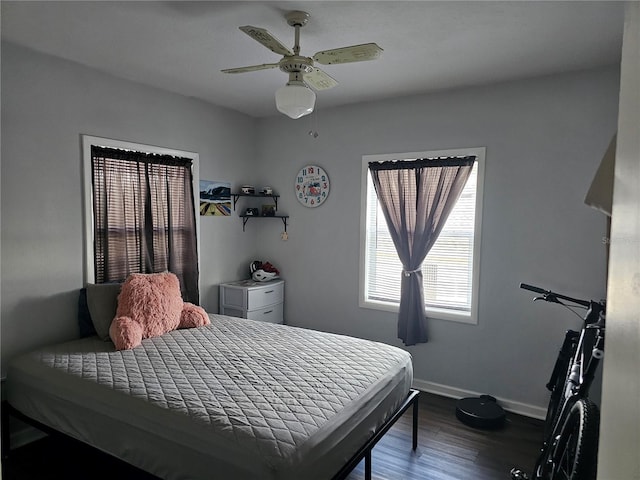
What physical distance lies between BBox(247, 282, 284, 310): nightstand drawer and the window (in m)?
0.53

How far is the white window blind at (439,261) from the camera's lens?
3588 millimetres

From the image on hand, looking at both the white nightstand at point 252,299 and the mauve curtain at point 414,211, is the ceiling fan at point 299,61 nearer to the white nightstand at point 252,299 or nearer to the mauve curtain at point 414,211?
the mauve curtain at point 414,211

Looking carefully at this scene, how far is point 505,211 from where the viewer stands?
336cm

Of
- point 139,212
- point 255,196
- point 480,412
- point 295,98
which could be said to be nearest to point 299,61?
point 295,98

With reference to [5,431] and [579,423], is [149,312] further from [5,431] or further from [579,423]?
[579,423]

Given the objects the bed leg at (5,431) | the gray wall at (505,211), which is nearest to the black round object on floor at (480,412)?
the gray wall at (505,211)

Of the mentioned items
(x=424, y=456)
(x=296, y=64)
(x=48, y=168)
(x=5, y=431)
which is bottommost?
(x=424, y=456)

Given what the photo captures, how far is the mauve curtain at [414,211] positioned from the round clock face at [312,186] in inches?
23.8

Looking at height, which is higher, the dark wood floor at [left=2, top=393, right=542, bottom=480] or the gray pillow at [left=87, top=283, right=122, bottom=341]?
the gray pillow at [left=87, top=283, right=122, bottom=341]

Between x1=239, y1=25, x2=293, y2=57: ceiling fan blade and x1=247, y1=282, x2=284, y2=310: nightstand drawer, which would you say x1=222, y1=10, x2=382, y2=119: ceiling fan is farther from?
x1=247, y1=282, x2=284, y2=310: nightstand drawer

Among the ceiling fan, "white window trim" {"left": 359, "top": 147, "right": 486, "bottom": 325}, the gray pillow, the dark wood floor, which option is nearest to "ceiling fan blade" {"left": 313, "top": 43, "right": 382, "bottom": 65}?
the ceiling fan

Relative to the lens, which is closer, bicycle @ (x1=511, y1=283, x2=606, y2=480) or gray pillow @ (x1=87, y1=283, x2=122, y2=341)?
bicycle @ (x1=511, y1=283, x2=606, y2=480)

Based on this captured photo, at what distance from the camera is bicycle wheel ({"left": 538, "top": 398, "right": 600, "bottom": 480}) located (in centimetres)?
164

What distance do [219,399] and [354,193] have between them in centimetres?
247
